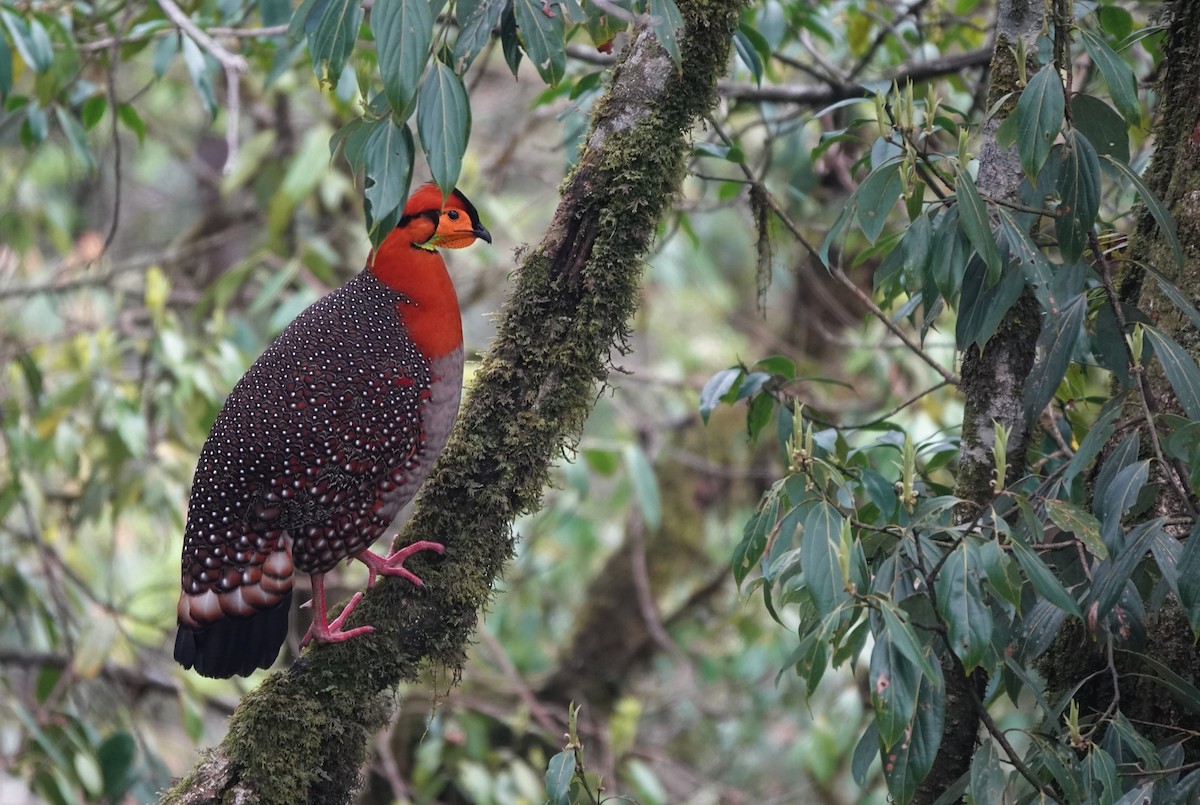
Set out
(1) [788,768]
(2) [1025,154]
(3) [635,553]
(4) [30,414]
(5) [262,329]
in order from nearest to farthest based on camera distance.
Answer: (2) [1025,154] → (4) [30,414] → (3) [635,553] → (5) [262,329] → (1) [788,768]

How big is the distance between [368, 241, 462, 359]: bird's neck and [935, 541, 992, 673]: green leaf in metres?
1.27

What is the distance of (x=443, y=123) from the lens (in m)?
1.51

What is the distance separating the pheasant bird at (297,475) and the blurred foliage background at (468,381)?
1.33ft

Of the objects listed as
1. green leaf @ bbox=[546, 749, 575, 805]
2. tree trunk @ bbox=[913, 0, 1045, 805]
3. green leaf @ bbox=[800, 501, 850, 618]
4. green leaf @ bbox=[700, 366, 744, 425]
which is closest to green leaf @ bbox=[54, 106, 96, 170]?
green leaf @ bbox=[700, 366, 744, 425]

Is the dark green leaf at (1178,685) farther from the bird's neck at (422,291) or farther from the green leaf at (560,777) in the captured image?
the bird's neck at (422,291)

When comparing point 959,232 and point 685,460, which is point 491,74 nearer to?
point 685,460

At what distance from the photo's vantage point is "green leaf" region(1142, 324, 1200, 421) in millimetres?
1682

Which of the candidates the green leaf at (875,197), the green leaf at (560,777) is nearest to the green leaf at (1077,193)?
the green leaf at (875,197)

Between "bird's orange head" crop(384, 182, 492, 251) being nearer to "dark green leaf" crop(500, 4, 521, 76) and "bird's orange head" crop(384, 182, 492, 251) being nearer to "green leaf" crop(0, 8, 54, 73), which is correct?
"dark green leaf" crop(500, 4, 521, 76)

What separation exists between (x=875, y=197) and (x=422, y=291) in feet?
3.58

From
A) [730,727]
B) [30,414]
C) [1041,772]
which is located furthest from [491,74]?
[1041,772]

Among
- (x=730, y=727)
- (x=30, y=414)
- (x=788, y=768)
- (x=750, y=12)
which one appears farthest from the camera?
(x=788, y=768)

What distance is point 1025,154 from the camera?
5.34 ft

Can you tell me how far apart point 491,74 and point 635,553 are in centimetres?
281
